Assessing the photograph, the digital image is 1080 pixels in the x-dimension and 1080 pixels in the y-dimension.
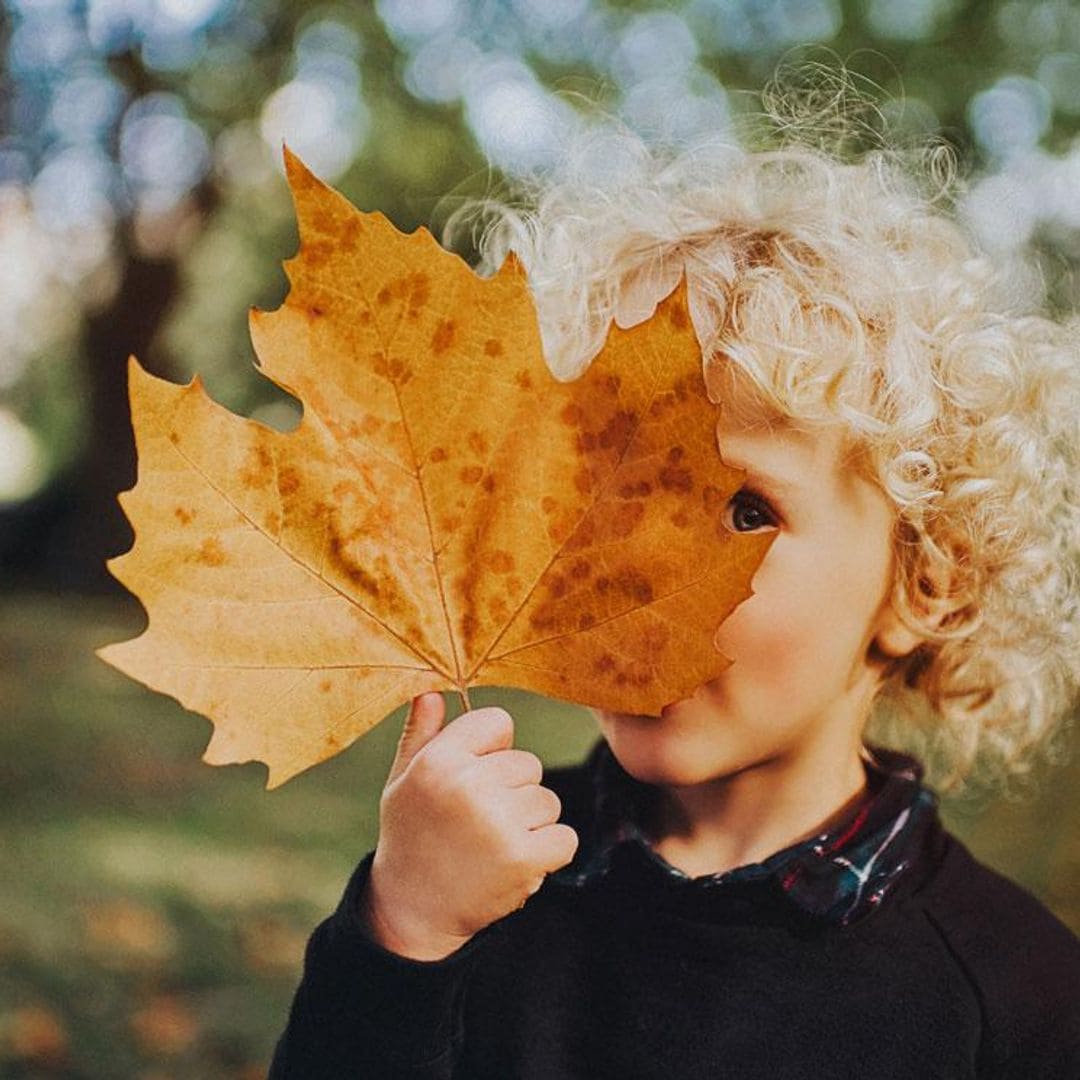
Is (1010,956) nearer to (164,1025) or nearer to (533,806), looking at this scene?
(533,806)

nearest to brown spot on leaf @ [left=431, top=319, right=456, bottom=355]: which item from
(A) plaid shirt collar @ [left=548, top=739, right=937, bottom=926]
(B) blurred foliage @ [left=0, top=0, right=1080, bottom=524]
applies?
(A) plaid shirt collar @ [left=548, top=739, right=937, bottom=926]

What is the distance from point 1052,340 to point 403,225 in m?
12.1

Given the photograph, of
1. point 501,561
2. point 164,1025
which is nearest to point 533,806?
point 501,561

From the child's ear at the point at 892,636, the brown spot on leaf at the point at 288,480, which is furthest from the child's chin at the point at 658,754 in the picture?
the brown spot on leaf at the point at 288,480

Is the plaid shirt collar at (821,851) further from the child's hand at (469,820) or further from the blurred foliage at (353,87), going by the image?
the blurred foliage at (353,87)

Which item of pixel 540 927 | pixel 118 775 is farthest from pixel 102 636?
Answer: pixel 540 927

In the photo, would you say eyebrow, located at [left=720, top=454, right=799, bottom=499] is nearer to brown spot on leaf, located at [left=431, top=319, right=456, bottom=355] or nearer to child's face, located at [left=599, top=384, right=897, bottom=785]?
child's face, located at [left=599, top=384, right=897, bottom=785]

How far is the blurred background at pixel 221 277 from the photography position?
11.6 feet

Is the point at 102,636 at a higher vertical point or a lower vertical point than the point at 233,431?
lower

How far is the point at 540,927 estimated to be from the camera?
60.9 inches

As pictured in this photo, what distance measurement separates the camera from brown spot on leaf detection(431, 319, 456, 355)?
3.19 feet

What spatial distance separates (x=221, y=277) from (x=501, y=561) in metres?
17.4

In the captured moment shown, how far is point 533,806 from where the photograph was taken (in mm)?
1062

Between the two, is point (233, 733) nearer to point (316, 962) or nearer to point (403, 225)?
point (316, 962)
